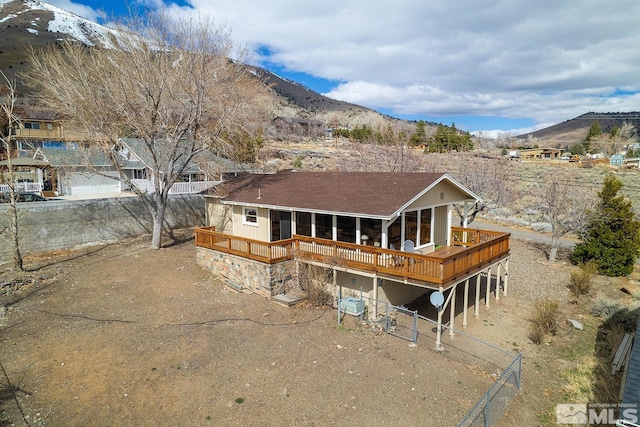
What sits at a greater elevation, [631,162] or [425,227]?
[631,162]

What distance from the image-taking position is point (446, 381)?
9328 millimetres

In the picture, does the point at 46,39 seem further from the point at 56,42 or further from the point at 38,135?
the point at 38,135

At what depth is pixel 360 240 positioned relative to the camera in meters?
13.6

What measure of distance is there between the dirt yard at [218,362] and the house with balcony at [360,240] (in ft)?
4.55

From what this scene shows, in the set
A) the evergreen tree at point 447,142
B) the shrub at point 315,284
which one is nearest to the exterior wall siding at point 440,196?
the shrub at point 315,284

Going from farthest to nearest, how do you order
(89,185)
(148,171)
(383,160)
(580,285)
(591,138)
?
(591,138), (89,185), (383,160), (148,171), (580,285)

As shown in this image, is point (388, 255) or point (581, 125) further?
point (581, 125)

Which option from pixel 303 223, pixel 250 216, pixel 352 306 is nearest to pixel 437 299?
pixel 352 306

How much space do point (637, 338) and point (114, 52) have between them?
21.3 meters

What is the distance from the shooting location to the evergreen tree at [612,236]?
18.6 metres

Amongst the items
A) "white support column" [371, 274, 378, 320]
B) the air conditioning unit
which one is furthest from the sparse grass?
the air conditioning unit

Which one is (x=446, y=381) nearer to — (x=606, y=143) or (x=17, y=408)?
(x=17, y=408)

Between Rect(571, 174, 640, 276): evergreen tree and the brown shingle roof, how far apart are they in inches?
336

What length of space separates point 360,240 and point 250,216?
624 centimetres
